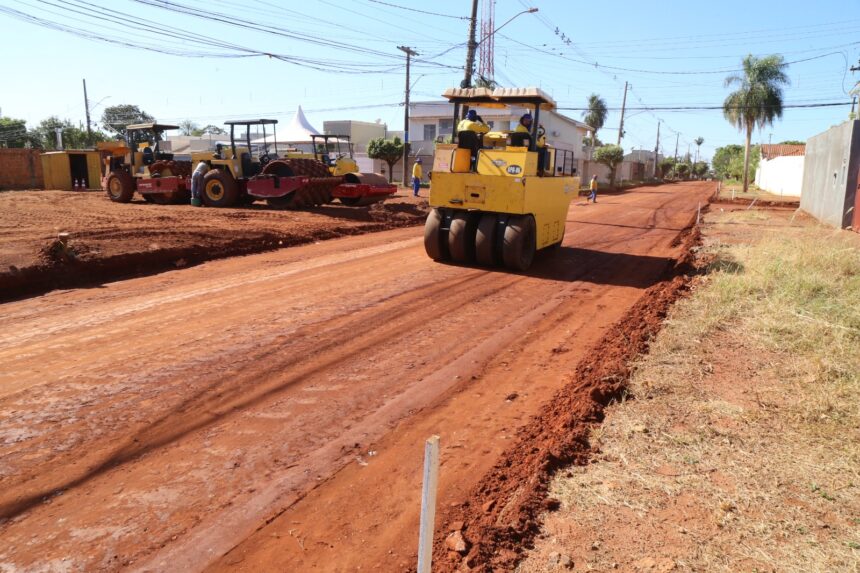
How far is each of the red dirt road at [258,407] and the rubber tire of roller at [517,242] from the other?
3.65 feet

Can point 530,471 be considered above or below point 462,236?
below

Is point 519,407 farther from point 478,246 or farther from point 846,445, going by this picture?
point 478,246

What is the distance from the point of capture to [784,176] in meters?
41.6

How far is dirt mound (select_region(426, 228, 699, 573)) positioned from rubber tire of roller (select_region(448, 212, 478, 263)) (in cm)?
471

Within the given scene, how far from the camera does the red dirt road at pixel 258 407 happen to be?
327 centimetres

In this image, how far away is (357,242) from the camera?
13.8 meters

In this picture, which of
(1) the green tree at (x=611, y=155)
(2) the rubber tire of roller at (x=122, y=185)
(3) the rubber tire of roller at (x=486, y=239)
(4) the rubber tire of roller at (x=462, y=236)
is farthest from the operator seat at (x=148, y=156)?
(1) the green tree at (x=611, y=155)

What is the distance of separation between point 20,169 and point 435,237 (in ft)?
97.3

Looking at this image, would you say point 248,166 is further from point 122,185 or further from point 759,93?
point 759,93

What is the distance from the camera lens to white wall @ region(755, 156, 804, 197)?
3773 centimetres

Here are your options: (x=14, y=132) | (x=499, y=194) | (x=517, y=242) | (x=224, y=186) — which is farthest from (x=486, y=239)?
(x=14, y=132)

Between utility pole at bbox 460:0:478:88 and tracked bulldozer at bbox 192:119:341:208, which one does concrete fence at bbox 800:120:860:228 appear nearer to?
utility pole at bbox 460:0:478:88

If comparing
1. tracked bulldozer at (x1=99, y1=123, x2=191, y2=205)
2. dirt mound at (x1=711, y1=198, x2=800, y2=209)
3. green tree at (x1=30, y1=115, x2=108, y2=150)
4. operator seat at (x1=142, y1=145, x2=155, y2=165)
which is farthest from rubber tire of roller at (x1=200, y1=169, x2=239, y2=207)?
green tree at (x1=30, y1=115, x2=108, y2=150)

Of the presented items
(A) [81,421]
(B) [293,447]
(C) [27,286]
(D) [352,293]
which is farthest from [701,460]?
(C) [27,286]
